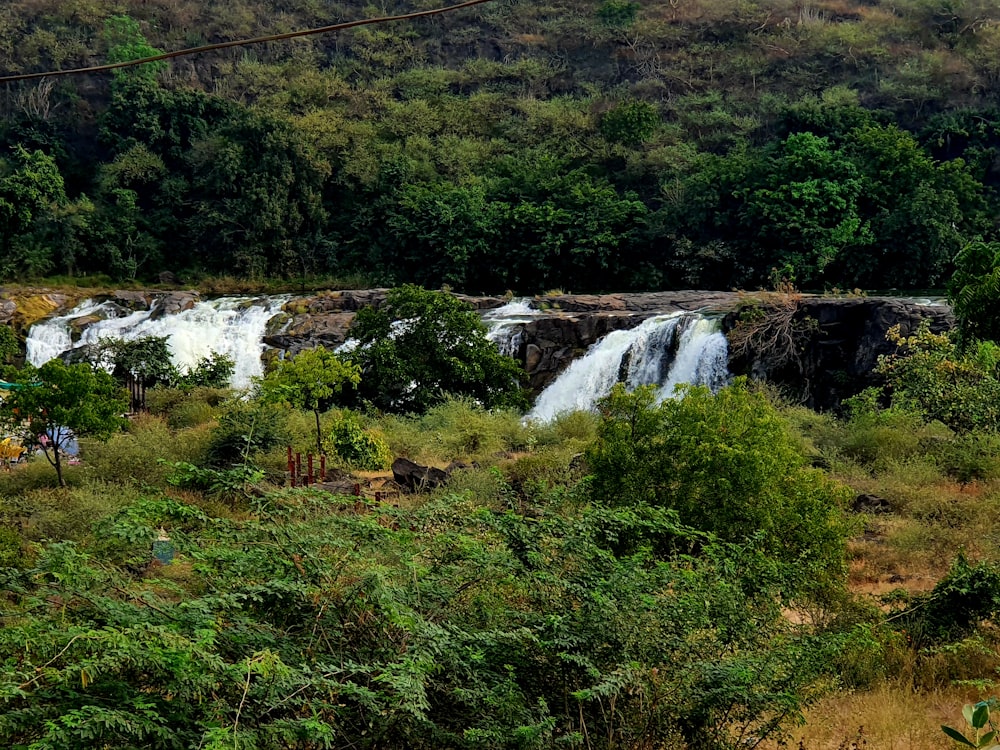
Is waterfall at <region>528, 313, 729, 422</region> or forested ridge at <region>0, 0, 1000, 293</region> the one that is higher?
forested ridge at <region>0, 0, 1000, 293</region>

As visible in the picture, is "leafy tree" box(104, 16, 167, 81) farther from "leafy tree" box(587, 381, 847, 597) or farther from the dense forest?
"leafy tree" box(587, 381, 847, 597)

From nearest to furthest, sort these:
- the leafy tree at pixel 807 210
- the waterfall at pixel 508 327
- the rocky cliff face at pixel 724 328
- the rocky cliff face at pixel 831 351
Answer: the rocky cliff face at pixel 831 351
the rocky cliff face at pixel 724 328
the waterfall at pixel 508 327
the leafy tree at pixel 807 210

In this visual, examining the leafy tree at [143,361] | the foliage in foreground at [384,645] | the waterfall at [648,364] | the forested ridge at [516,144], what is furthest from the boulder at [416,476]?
the forested ridge at [516,144]

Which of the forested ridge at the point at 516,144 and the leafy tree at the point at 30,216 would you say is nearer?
the forested ridge at the point at 516,144

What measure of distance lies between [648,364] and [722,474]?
12.1 meters

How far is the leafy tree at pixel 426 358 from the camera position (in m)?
18.5

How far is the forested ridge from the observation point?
3112cm

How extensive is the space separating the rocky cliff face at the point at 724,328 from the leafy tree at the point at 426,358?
2.90 metres

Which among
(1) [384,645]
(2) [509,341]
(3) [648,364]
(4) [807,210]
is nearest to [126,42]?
(4) [807,210]

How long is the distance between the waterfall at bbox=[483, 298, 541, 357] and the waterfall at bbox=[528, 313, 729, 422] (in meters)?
1.50

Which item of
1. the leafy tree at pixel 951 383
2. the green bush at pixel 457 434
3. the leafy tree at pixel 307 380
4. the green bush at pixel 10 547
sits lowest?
the green bush at pixel 457 434

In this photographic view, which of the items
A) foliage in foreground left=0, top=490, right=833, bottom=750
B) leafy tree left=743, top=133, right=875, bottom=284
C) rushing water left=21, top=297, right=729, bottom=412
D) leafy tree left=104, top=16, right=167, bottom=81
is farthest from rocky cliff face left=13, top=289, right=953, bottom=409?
leafy tree left=104, top=16, right=167, bottom=81

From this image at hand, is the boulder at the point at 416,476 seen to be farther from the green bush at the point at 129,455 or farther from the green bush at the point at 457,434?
the green bush at the point at 129,455

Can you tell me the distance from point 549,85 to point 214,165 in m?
16.6
